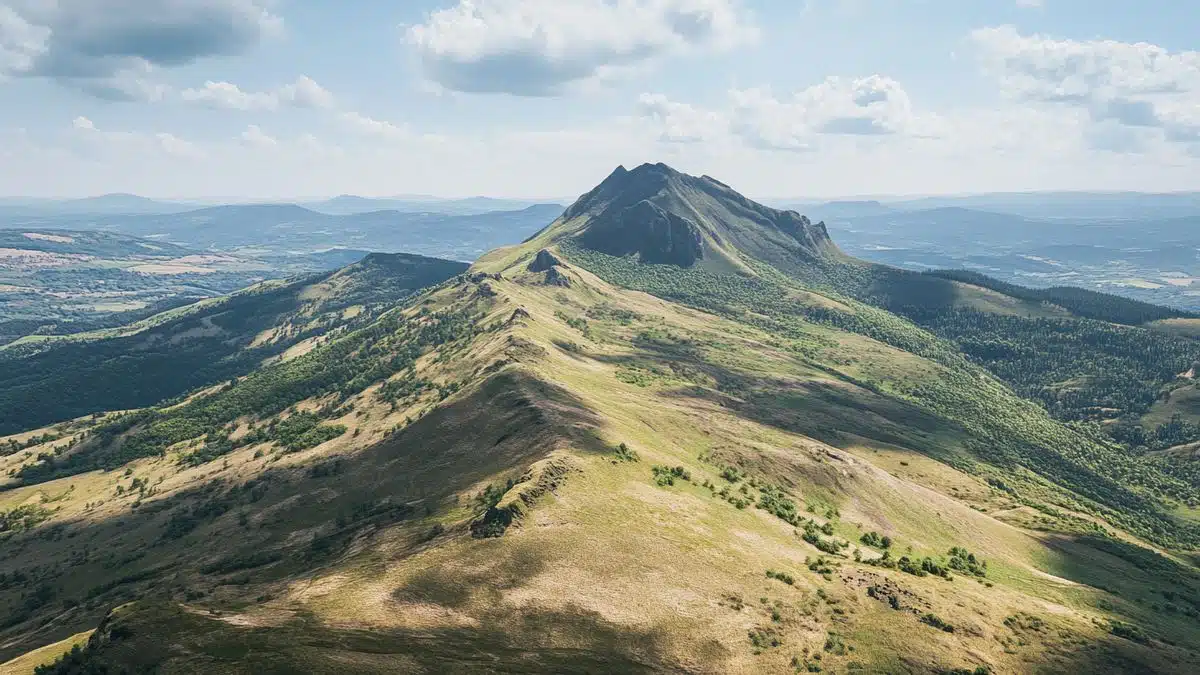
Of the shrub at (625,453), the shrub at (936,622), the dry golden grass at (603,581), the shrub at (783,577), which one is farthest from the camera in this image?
the shrub at (625,453)

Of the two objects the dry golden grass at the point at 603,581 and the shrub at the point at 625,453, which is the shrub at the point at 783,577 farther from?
the shrub at the point at 625,453

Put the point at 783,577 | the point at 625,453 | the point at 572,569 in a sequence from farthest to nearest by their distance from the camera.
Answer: the point at 625,453, the point at 783,577, the point at 572,569

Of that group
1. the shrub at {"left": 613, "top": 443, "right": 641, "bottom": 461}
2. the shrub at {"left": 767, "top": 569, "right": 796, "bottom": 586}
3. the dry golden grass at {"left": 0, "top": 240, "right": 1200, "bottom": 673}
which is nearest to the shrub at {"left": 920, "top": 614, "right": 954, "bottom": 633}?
the dry golden grass at {"left": 0, "top": 240, "right": 1200, "bottom": 673}

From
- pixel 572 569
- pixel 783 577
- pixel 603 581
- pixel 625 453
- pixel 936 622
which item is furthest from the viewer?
pixel 625 453

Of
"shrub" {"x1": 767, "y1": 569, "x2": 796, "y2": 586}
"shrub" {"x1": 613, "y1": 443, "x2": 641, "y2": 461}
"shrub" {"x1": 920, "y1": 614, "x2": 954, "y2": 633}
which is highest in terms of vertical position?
"shrub" {"x1": 613, "y1": 443, "x2": 641, "y2": 461}

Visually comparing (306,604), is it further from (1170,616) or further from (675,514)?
(1170,616)

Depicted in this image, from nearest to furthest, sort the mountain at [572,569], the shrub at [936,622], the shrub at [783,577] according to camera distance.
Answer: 1. the mountain at [572,569]
2. the shrub at [936,622]
3. the shrub at [783,577]

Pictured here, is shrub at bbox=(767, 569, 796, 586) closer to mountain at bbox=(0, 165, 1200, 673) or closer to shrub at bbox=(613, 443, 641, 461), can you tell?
mountain at bbox=(0, 165, 1200, 673)

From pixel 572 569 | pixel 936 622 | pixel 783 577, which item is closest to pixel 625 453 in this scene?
pixel 783 577

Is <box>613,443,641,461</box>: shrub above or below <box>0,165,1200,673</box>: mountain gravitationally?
above

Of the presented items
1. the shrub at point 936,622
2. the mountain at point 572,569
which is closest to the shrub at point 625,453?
the mountain at point 572,569

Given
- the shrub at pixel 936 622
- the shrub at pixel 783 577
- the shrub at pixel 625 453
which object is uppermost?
the shrub at pixel 625 453

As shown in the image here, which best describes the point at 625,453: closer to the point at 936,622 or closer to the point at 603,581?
the point at 603,581

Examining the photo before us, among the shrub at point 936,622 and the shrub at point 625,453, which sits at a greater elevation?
the shrub at point 625,453
